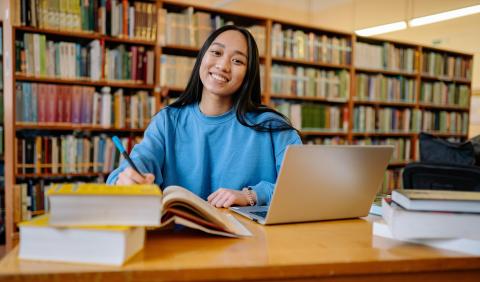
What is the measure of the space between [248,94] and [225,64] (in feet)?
0.48

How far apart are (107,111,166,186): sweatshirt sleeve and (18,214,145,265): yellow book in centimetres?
68

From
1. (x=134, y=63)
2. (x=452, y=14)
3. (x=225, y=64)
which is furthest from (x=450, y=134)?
(x=225, y=64)

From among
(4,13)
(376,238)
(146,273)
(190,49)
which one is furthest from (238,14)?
(146,273)

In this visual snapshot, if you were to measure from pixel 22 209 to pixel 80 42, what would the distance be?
1316mm

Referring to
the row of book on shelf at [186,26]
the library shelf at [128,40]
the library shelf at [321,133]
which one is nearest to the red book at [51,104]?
the library shelf at [128,40]

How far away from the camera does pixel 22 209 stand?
3.01 m

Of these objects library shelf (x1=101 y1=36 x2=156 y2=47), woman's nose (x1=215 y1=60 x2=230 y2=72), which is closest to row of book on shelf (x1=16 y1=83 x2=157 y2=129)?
library shelf (x1=101 y1=36 x2=156 y2=47)

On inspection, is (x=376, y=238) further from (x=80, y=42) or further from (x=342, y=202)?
(x=80, y=42)

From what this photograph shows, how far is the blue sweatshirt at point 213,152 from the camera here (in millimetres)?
1469

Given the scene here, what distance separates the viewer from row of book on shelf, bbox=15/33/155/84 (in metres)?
2.95

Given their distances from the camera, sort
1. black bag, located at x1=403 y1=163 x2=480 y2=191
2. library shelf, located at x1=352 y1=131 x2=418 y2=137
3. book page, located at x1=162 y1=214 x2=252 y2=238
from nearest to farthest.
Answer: book page, located at x1=162 y1=214 x2=252 y2=238
black bag, located at x1=403 y1=163 x2=480 y2=191
library shelf, located at x1=352 y1=131 x2=418 y2=137

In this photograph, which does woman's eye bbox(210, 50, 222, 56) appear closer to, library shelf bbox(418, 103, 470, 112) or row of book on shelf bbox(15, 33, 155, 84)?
row of book on shelf bbox(15, 33, 155, 84)

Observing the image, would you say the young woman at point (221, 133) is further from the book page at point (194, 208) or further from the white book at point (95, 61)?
the white book at point (95, 61)

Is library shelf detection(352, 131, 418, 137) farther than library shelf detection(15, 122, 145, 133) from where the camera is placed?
Yes
